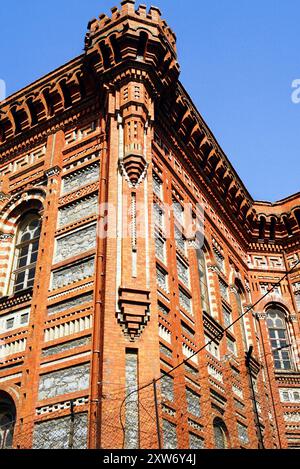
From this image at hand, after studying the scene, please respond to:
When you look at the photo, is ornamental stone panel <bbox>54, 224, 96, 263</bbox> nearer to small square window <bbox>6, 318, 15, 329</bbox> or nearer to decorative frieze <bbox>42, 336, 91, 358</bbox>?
small square window <bbox>6, 318, 15, 329</bbox>

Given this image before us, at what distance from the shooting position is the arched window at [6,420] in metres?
8.60

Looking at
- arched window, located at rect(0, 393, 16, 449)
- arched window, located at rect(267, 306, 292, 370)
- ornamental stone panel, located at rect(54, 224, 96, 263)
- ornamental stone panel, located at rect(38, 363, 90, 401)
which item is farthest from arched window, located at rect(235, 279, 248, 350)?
arched window, located at rect(0, 393, 16, 449)

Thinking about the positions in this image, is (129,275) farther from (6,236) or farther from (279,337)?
(279,337)

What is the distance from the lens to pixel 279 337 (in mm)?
14719

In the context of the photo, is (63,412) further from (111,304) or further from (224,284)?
(224,284)

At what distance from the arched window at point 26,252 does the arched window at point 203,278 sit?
3607 millimetres

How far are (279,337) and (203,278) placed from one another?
11.8 feet

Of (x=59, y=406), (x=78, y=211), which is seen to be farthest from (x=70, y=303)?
(x=78, y=211)

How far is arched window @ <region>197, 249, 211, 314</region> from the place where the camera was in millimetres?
11930

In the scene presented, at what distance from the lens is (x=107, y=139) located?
426 inches

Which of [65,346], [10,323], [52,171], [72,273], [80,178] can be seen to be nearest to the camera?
[65,346]

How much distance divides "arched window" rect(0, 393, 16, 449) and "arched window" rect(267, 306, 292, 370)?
7350 millimetres

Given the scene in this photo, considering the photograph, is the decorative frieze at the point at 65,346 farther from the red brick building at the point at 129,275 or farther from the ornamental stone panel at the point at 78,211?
the ornamental stone panel at the point at 78,211

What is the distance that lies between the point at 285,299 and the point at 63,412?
8766 millimetres
